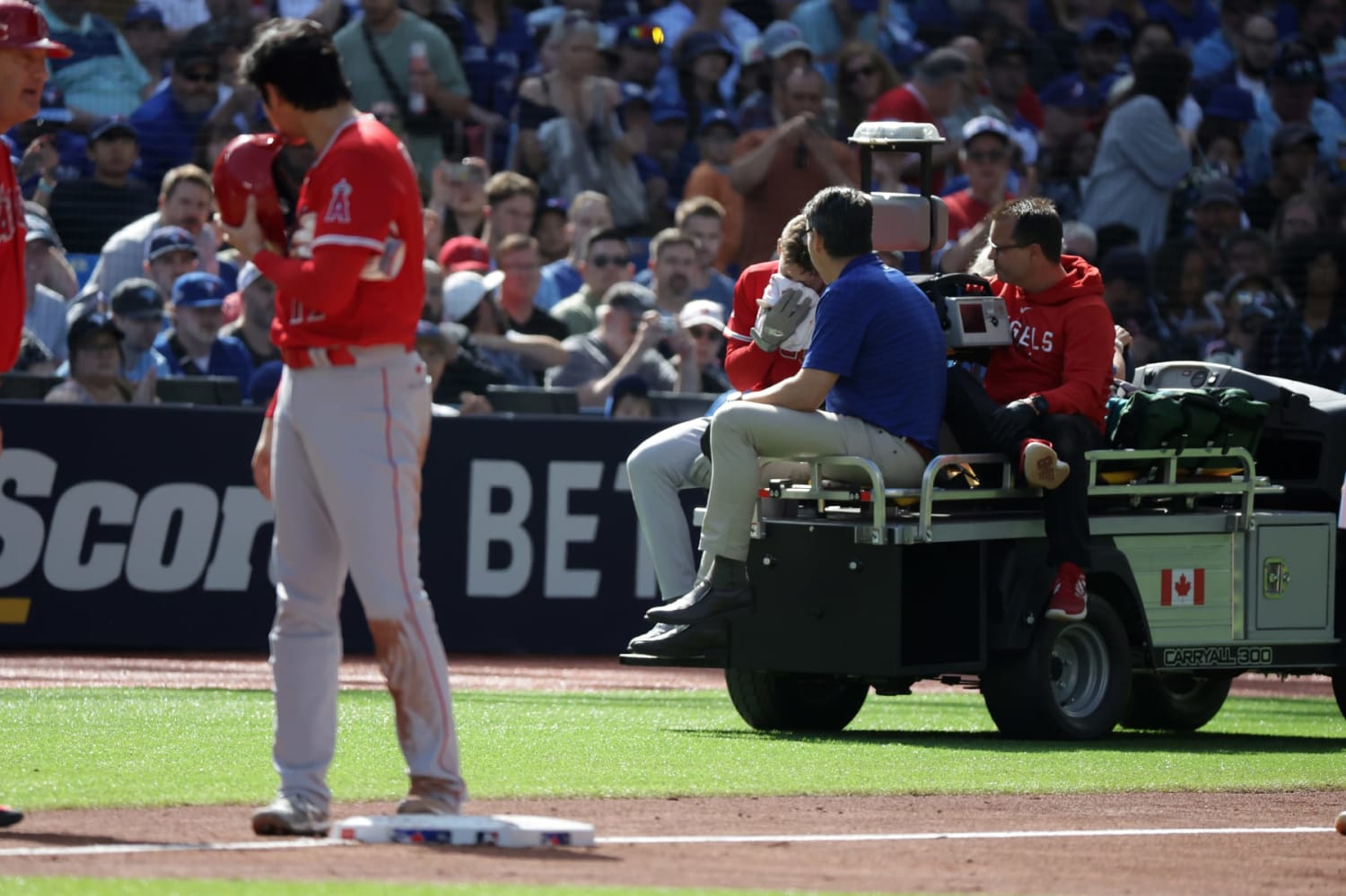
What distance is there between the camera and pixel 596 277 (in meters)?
14.7

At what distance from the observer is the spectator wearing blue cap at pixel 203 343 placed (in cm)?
1311

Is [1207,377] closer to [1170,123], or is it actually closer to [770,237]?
[770,237]

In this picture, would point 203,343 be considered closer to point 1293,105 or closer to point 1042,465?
point 1042,465

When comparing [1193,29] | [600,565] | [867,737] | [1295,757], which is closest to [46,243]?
[600,565]

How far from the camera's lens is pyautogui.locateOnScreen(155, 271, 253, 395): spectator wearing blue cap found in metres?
13.1

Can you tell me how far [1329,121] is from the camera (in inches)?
743

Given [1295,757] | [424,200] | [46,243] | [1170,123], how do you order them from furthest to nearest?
[1170,123] < [424,200] < [46,243] < [1295,757]

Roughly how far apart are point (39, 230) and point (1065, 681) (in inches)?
284

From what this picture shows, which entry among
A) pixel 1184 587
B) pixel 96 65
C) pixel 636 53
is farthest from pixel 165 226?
pixel 1184 587

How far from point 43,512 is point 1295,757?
7112 millimetres

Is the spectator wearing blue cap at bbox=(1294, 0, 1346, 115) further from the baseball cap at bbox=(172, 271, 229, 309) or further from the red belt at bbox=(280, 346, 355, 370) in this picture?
the red belt at bbox=(280, 346, 355, 370)

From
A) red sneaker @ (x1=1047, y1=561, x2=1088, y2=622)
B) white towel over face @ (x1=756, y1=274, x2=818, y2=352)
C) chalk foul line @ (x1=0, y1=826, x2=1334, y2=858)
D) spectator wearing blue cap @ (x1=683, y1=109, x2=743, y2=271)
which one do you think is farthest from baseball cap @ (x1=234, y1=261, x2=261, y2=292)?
chalk foul line @ (x1=0, y1=826, x2=1334, y2=858)

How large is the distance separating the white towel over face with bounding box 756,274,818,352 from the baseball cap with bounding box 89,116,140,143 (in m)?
6.52

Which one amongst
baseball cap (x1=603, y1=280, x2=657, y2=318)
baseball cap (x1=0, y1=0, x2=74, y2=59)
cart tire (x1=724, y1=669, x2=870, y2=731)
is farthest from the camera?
baseball cap (x1=603, y1=280, x2=657, y2=318)
